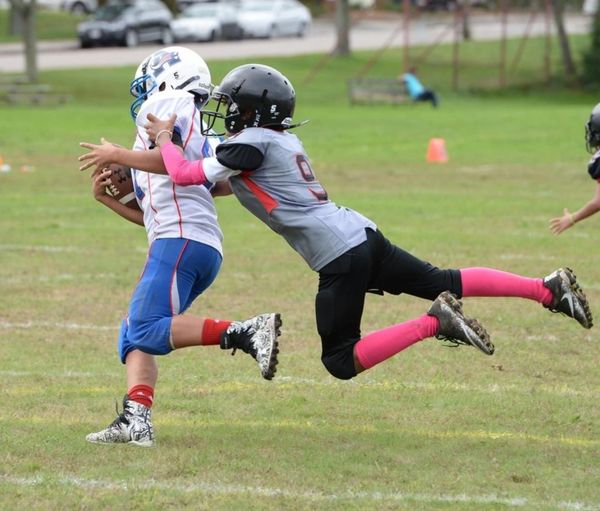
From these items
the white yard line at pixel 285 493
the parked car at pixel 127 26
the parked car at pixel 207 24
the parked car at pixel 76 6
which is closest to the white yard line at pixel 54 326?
the white yard line at pixel 285 493

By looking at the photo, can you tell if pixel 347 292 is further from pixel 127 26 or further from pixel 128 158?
pixel 127 26

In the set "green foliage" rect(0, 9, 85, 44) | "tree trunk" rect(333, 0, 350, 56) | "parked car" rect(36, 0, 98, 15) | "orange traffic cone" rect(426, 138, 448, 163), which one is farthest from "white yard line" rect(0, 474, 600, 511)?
"parked car" rect(36, 0, 98, 15)

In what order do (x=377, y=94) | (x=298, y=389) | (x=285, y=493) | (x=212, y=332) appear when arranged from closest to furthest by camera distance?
(x=285, y=493), (x=212, y=332), (x=298, y=389), (x=377, y=94)

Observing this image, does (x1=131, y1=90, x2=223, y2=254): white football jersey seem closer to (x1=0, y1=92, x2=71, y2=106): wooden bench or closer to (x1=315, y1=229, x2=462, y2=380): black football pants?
(x1=315, y1=229, x2=462, y2=380): black football pants

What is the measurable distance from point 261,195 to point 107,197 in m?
0.88

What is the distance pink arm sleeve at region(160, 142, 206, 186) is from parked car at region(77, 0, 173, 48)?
132 feet

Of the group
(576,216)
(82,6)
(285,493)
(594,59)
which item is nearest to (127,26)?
(82,6)

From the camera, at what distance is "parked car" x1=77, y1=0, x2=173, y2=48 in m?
44.6

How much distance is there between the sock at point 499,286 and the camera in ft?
19.9

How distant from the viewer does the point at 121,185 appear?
20.1 ft

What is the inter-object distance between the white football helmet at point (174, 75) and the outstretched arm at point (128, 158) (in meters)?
0.39

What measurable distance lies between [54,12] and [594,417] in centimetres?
5257

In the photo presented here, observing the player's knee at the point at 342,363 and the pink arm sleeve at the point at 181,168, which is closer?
the pink arm sleeve at the point at 181,168

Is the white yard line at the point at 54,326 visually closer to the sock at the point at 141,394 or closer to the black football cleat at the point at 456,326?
the sock at the point at 141,394
